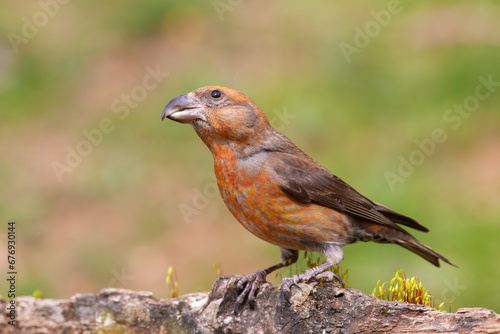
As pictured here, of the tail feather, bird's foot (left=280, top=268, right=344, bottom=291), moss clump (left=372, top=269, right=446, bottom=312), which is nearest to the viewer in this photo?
bird's foot (left=280, top=268, right=344, bottom=291)

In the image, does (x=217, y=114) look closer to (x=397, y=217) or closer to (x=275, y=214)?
(x=275, y=214)

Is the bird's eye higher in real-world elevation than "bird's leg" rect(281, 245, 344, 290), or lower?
higher

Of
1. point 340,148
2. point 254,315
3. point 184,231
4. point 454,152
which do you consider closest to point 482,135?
point 454,152

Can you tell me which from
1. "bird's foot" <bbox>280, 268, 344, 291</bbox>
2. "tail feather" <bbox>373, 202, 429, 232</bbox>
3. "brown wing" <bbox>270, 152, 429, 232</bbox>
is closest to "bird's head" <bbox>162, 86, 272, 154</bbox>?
"brown wing" <bbox>270, 152, 429, 232</bbox>

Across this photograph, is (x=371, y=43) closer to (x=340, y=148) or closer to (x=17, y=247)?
(x=340, y=148)

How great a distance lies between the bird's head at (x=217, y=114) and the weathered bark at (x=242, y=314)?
1123mm

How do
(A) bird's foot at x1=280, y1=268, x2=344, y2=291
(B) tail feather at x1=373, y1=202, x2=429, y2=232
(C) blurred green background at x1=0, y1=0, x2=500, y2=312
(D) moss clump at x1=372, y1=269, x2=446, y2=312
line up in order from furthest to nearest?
(C) blurred green background at x1=0, y1=0, x2=500, y2=312 → (B) tail feather at x1=373, y1=202, x2=429, y2=232 → (D) moss clump at x1=372, y1=269, x2=446, y2=312 → (A) bird's foot at x1=280, y1=268, x2=344, y2=291

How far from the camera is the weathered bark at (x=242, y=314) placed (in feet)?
15.3

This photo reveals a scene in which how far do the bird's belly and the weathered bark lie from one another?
1.56 feet

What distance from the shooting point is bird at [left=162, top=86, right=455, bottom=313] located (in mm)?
5547

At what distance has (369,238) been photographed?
6305 mm

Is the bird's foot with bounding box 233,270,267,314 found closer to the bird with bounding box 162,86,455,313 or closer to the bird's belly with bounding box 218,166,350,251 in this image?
the bird with bounding box 162,86,455,313

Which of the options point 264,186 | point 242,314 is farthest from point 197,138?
point 242,314

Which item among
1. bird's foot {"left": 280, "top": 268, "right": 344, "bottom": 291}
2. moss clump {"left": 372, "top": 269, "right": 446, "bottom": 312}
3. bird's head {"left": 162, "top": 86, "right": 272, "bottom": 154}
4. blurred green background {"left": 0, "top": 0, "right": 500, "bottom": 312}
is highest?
blurred green background {"left": 0, "top": 0, "right": 500, "bottom": 312}
